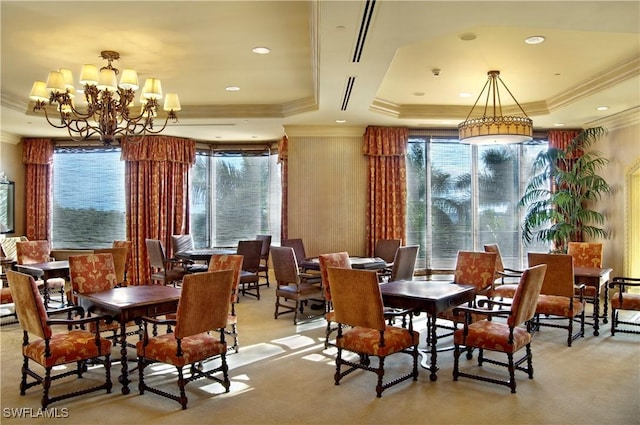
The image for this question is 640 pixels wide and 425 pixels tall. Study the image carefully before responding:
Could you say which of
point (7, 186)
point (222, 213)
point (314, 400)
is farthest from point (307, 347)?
point (7, 186)

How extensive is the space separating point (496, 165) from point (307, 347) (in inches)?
209

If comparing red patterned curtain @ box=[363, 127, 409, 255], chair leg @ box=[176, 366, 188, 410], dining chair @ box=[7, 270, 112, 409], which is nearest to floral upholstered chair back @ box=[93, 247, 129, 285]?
dining chair @ box=[7, 270, 112, 409]

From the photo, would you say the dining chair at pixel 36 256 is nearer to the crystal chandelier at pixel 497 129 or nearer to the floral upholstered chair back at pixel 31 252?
the floral upholstered chair back at pixel 31 252

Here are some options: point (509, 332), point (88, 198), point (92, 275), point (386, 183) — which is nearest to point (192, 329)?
point (92, 275)

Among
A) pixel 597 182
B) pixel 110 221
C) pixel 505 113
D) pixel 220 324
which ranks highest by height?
pixel 505 113

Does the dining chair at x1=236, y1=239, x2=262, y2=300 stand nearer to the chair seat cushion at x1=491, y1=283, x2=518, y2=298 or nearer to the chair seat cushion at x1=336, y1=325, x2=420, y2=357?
the chair seat cushion at x1=491, y1=283, x2=518, y2=298

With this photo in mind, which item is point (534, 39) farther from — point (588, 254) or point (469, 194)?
point (469, 194)

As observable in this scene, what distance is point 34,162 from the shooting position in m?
9.12

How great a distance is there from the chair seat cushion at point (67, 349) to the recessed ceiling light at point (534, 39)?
4.50 meters

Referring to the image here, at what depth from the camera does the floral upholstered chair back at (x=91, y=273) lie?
4543mm

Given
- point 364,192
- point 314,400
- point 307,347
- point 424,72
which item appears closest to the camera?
point 314,400

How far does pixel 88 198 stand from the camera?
9.59m

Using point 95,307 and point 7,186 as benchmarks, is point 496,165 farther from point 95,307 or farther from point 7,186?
point 7,186

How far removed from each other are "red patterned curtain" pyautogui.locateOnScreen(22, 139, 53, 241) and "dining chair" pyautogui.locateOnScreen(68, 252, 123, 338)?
5.36 metres
